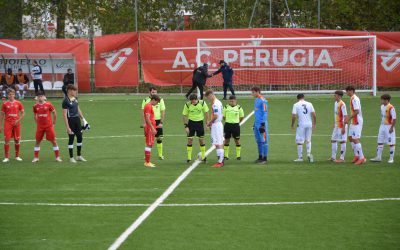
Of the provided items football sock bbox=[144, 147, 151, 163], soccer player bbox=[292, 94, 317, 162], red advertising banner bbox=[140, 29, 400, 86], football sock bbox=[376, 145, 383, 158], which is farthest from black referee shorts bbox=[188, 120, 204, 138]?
red advertising banner bbox=[140, 29, 400, 86]

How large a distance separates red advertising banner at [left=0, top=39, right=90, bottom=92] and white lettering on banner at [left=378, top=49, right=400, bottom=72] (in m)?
17.6

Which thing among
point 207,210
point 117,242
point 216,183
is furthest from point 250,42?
point 117,242

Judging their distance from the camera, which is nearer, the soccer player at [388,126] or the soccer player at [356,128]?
the soccer player at [388,126]

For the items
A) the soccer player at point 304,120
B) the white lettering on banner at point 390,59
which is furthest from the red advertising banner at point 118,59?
the soccer player at point 304,120

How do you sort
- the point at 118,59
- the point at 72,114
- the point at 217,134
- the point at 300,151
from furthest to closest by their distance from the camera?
1. the point at 118,59
2. the point at 72,114
3. the point at 300,151
4. the point at 217,134

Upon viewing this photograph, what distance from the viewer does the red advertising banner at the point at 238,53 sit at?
41625mm

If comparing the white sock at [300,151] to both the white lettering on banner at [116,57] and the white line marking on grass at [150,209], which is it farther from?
the white lettering on banner at [116,57]

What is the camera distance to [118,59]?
4400 cm

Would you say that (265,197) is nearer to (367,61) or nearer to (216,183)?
(216,183)

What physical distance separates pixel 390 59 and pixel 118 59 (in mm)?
16083

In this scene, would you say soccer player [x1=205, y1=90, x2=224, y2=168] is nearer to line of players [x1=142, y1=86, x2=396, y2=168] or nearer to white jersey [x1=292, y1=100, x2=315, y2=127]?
line of players [x1=142, y1=86, x2=396, y2=168]

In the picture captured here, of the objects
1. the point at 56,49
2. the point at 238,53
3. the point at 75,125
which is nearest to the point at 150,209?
the point at 75,125

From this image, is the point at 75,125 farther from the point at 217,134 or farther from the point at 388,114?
the point at 388,114

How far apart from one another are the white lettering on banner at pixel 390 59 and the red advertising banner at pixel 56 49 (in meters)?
17.6
